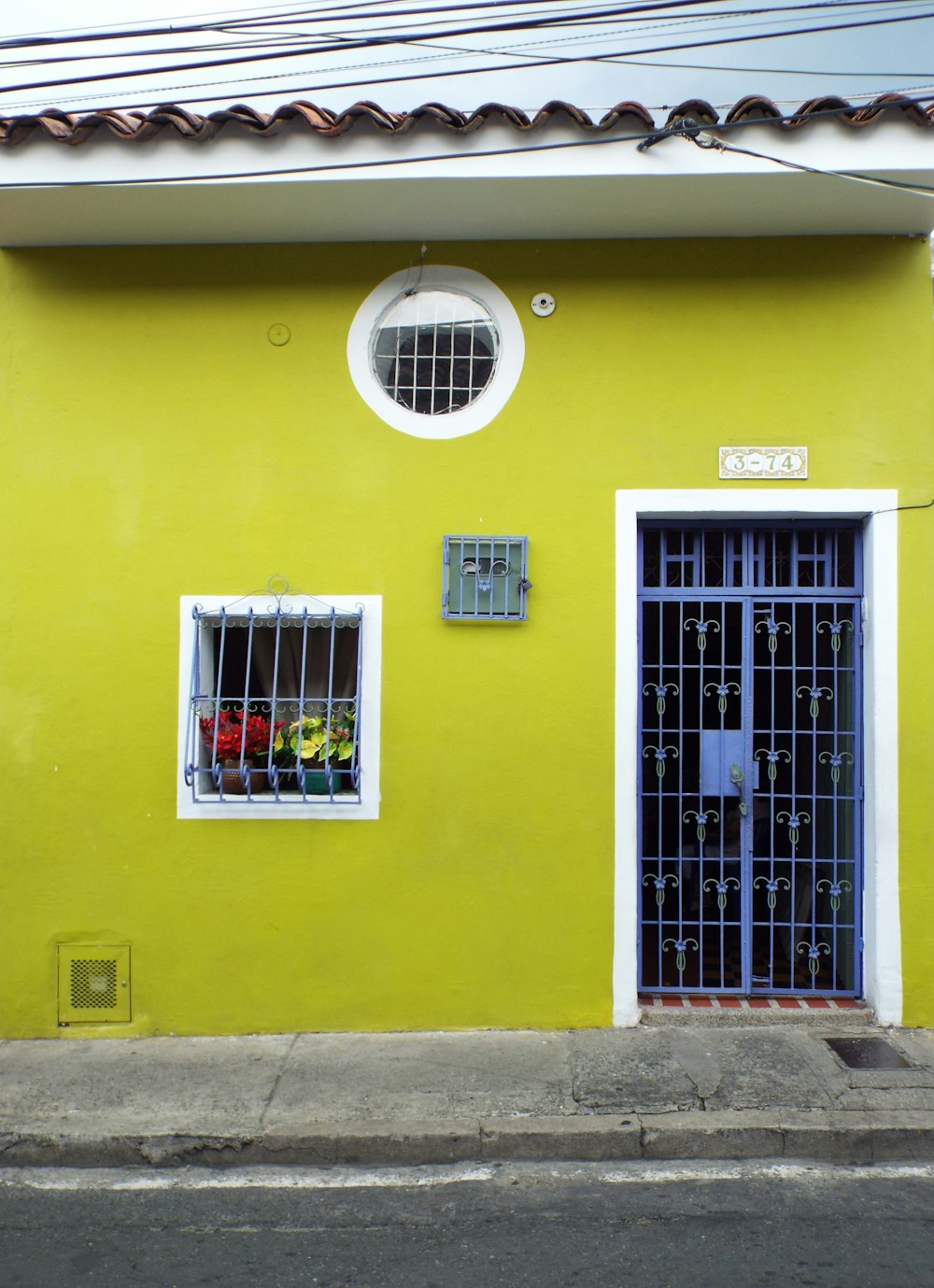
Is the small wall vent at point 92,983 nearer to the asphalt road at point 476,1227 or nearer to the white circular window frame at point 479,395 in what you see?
the asphalt road at point 476,1227

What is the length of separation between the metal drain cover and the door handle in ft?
3.90

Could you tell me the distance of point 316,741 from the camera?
5312 mm

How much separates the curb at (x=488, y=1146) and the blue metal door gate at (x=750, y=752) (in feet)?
4.33

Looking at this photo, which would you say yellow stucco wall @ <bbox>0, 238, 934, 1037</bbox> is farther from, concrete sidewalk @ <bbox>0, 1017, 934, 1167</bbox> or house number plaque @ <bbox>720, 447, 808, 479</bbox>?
concrete sidewalk @ <bbox>0, 1017, 934, 1167</bbox>

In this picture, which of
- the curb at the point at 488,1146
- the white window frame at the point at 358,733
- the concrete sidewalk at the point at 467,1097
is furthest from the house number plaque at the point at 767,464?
the curb at the point at 488,1146

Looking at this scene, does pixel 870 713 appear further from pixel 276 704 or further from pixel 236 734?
pixel 236 734

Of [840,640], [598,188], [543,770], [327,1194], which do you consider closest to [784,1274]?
[327,1194]

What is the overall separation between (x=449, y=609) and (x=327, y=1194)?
2733mm

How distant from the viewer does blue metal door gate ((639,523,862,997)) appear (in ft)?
17.9

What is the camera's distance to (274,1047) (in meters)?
5.07

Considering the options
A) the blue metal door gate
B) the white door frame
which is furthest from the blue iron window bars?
the blue metal door gate

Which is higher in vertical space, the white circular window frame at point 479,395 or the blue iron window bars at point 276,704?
the white circular window frame at point 479,395

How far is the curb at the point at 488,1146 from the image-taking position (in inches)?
163

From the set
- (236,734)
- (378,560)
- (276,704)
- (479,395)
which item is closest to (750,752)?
(378,560)
